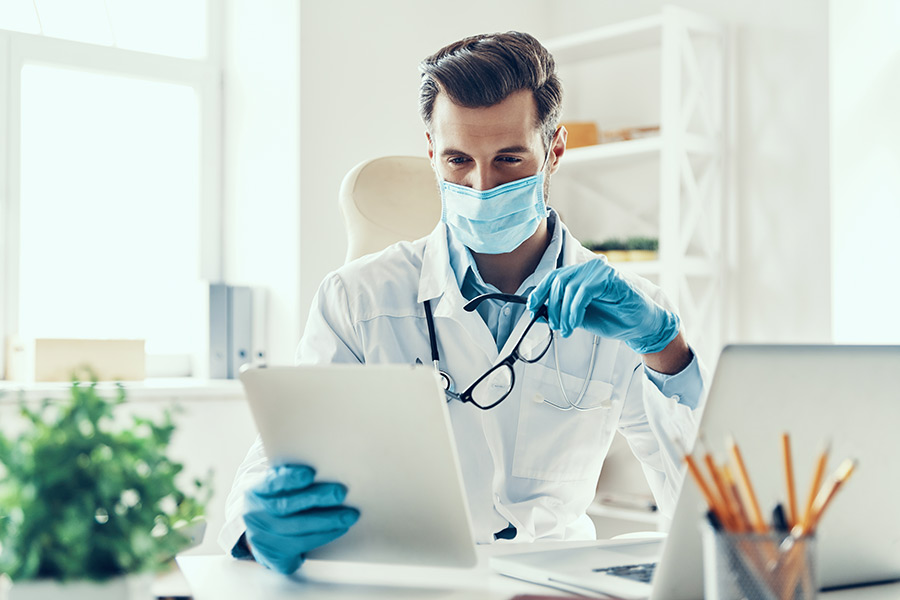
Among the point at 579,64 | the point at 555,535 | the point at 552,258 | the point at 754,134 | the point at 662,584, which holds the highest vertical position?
the point at 579,64

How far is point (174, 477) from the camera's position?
23.8 inches

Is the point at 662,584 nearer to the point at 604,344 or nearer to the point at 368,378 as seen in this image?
the point at 368,378

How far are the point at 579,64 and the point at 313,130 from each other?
38.7 inches

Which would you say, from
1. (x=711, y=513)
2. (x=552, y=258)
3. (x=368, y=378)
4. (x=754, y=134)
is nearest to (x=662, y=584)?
(x=711, y=513)

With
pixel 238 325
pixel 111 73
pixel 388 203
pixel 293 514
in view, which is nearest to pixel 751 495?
pixel 293 514

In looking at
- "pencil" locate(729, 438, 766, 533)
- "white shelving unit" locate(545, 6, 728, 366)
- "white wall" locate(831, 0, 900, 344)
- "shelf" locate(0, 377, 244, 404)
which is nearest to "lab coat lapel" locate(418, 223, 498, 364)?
"pencil" locate(729, 438, 766, 533)

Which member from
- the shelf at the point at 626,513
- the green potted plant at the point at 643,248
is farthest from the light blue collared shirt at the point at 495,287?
the shelf at the point at 626,513

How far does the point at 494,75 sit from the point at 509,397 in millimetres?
496

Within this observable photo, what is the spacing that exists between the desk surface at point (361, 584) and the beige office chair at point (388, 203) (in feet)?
2.75

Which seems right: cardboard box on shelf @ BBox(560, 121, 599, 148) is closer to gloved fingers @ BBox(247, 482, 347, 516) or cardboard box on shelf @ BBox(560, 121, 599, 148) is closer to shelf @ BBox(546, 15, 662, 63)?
shelf @ BBox(546, 15, 662, 63)

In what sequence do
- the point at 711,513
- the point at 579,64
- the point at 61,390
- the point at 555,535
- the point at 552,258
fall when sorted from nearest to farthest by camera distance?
1. the point at 711,513
2. the point at 555,535
3. the point at 552,258
4. the point at 61,390
5. the point at 579,64

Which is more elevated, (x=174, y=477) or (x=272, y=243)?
(x=272, y=243)

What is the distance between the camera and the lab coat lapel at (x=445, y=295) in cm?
137

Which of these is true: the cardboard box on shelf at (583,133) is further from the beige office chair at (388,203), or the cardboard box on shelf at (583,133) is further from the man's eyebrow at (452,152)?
the man's eyebrow at (452,152)
